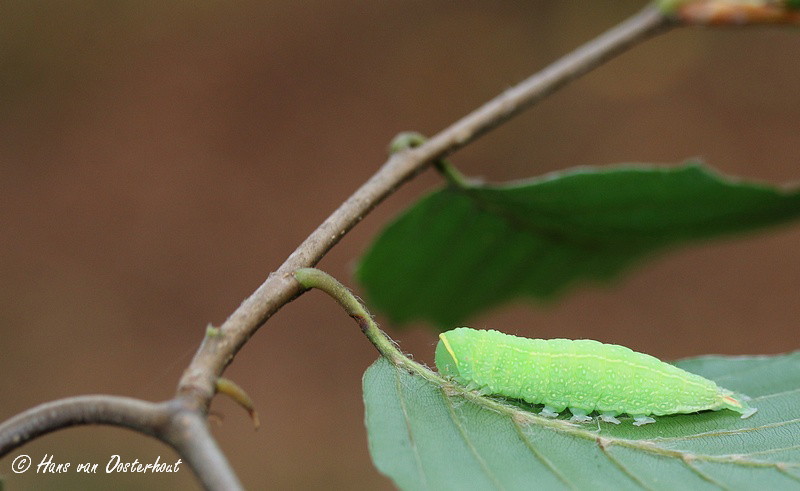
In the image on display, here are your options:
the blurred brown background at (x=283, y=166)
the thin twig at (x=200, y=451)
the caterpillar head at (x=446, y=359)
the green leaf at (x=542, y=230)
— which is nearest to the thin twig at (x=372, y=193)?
the thin twig at (x=200, y=451)

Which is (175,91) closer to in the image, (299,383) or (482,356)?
(299,383)

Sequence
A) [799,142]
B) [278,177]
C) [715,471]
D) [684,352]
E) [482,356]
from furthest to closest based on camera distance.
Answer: [278,177]
[799,142]
[684,352]
[482,356]
[715,471]

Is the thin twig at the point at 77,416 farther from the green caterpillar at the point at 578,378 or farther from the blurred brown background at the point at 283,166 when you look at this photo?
the blurred brown background at the point at 283,166

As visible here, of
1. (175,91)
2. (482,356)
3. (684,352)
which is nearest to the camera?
(482,356)

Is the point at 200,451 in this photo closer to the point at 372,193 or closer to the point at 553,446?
the point at 553,446

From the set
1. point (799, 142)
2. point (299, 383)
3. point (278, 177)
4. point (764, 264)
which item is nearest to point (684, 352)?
point (764, 264)

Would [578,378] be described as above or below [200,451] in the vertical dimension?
above

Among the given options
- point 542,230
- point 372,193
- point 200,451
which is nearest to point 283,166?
point 542,230
